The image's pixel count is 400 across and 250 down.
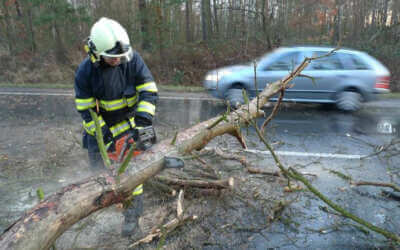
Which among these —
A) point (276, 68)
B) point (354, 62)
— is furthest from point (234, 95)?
point (354, 62)

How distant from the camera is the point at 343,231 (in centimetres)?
271

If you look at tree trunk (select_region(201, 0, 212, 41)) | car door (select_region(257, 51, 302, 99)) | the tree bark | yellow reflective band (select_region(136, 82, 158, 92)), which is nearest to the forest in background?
tree trunk (select_region(201, 0, 212, 41))

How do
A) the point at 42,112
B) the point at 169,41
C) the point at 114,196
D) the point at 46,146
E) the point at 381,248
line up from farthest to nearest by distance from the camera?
1. the point at 169,41
2. the point at 42,112
3. the point at 46,146
4. the point at 381,248
5. the point at 114,196

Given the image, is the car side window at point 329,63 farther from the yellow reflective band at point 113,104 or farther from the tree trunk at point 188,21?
the tree trunk at point 188,21

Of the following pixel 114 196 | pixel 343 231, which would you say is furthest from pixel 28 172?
pixel 343 231

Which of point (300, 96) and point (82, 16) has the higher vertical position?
point (82, 16)

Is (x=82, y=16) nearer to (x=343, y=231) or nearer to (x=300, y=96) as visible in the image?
(x=300, y=96)

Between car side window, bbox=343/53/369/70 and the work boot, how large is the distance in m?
5.96

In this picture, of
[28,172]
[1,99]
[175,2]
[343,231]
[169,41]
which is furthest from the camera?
[169,41]

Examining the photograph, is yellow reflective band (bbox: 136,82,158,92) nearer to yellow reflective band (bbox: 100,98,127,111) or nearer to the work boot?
yellow reflective band (bbox: 100,98,127,111)

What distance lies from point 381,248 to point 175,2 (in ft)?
38.8

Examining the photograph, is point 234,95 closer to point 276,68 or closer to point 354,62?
point 276,68

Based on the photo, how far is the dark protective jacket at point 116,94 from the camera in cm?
253

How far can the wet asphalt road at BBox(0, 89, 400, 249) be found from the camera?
8.77ft
